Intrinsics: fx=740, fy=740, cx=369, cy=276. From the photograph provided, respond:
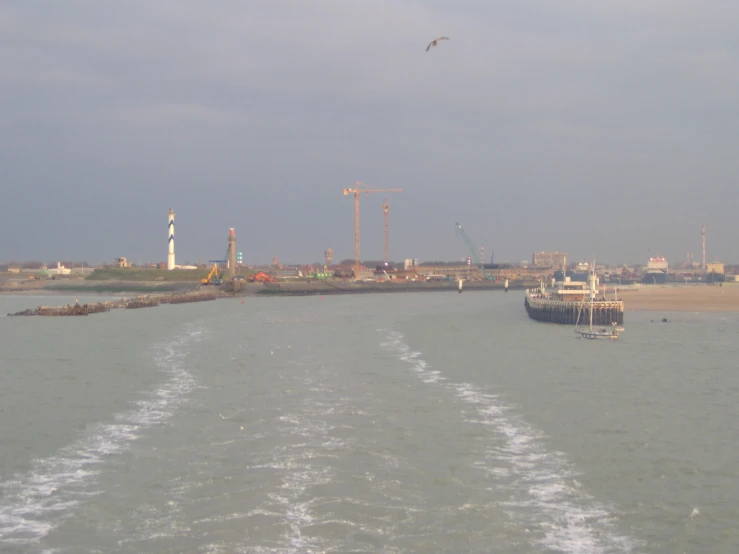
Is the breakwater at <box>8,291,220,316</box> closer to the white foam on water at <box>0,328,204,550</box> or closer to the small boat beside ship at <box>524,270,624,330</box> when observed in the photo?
the small boat beside ship at <box>524,270,624,330</box>

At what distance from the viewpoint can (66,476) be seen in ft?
52.0

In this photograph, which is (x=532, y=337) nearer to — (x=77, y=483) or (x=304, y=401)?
(x=304, y=401)

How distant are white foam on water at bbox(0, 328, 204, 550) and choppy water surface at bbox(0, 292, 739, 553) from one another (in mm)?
64

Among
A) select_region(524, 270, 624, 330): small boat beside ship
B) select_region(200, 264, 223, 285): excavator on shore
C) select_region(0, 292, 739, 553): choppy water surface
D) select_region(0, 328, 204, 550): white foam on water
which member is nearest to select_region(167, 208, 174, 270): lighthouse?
select_region(200, 264, 223, 285): excavator on shore

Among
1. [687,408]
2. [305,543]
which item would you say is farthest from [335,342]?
[305,543]

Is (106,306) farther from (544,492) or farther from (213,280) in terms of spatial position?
(544,492)

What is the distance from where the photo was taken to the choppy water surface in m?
12.7

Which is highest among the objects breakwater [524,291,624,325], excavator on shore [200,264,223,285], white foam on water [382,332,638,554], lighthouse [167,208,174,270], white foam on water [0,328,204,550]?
lighthouse [167,208,174,270]

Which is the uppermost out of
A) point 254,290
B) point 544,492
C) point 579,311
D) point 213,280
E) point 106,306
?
point 213,280

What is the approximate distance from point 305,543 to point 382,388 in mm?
15391

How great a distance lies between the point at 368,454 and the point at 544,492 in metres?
4.41

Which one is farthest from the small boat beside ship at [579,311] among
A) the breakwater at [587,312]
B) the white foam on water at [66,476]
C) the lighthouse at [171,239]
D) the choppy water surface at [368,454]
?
the lighthouse at [171,239]

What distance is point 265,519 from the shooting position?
1315 cm

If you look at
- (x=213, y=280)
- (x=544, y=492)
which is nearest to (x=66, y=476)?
(x=544, y=492)
